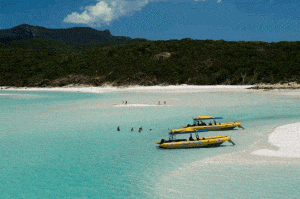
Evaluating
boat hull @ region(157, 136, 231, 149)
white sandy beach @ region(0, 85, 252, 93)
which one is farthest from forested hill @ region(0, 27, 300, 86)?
boat hull @ region(157, 136, 231, 149)

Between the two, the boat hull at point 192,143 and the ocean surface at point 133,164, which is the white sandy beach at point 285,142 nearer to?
the ocean surface at point 133,164

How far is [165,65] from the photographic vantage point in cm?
9575

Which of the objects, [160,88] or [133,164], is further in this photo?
[160,88]

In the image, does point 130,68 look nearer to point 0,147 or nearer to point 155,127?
point 155,127

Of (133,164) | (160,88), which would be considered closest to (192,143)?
(133,164)

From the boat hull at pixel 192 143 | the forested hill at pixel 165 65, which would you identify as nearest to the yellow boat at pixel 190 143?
the boat hull at pixel 192 143

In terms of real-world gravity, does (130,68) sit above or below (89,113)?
above

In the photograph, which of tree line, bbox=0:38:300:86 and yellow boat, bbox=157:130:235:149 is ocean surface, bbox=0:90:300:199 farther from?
tree line, bbox=0:38:300:86

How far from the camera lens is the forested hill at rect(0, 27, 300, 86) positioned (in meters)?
83.5

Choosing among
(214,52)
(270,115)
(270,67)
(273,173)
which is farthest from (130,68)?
(273,173)

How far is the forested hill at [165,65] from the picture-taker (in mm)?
83506

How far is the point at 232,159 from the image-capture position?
19266 millimetres

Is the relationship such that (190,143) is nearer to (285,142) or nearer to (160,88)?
(285,142)

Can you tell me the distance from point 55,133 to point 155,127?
34.0ft
